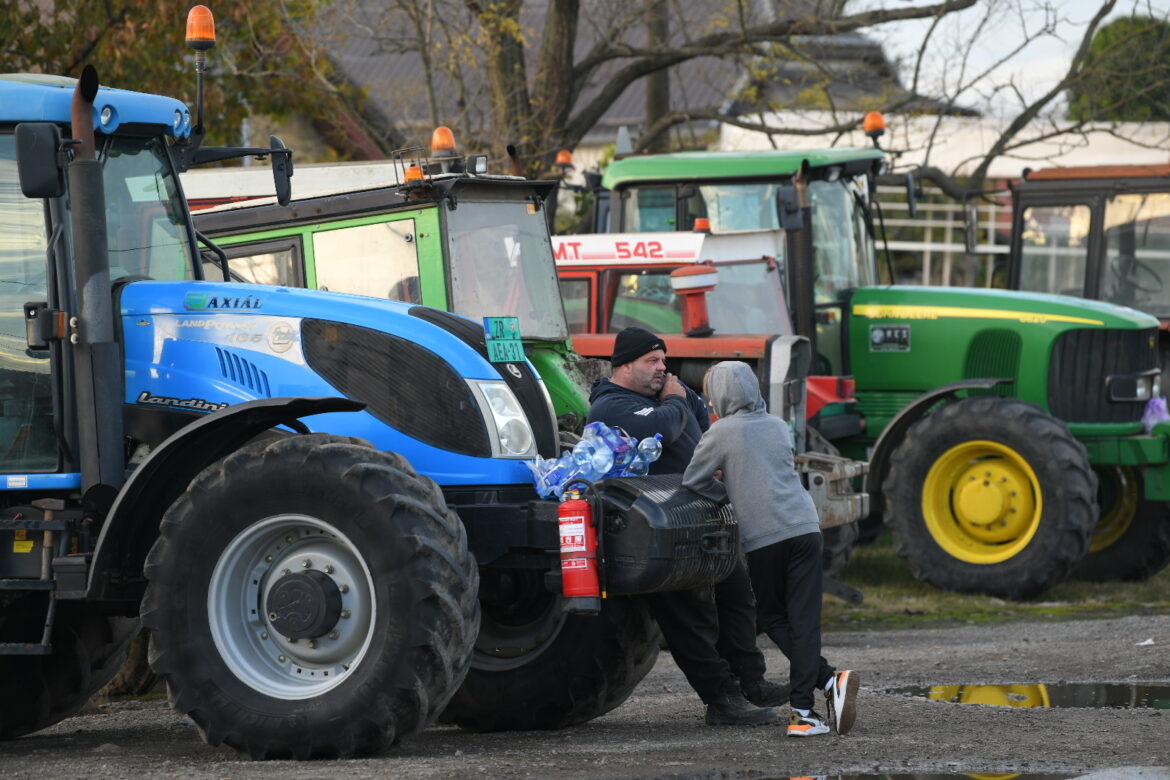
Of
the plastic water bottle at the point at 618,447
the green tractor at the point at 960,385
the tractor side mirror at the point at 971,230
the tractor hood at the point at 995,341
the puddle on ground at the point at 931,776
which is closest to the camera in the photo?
the puddle on ground at the point at 931,776

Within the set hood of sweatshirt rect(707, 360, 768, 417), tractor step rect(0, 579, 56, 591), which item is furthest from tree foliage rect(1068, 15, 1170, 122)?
tractor step rect(0, 579, 56, 591)

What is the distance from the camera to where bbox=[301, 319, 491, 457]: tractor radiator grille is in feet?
23.6

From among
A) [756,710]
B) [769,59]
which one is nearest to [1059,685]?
[756,710]

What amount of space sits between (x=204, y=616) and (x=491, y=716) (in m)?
1.77

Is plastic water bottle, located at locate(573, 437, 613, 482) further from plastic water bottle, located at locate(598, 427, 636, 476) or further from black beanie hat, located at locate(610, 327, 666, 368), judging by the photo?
black beanie hat, located at locate(610, 327, 666, 368)

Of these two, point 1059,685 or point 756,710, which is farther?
point 1059,685

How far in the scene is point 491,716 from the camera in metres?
8.06

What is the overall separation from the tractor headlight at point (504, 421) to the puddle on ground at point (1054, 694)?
2829mm

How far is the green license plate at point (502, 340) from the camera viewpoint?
7.40 metres

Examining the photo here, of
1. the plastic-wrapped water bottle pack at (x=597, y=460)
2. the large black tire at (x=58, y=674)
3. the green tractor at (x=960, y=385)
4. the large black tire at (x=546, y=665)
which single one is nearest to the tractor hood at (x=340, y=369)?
the plastic-wrapped water bottle pack at (x=597, y=460)

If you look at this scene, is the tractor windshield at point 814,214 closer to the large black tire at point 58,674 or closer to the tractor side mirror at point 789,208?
the tractor side mirror at point 789,208

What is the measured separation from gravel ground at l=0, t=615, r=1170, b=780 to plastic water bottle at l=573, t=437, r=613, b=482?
1.14 meters

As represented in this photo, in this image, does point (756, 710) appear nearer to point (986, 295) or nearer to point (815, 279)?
point (815, 279)

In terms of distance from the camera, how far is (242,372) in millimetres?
7281
